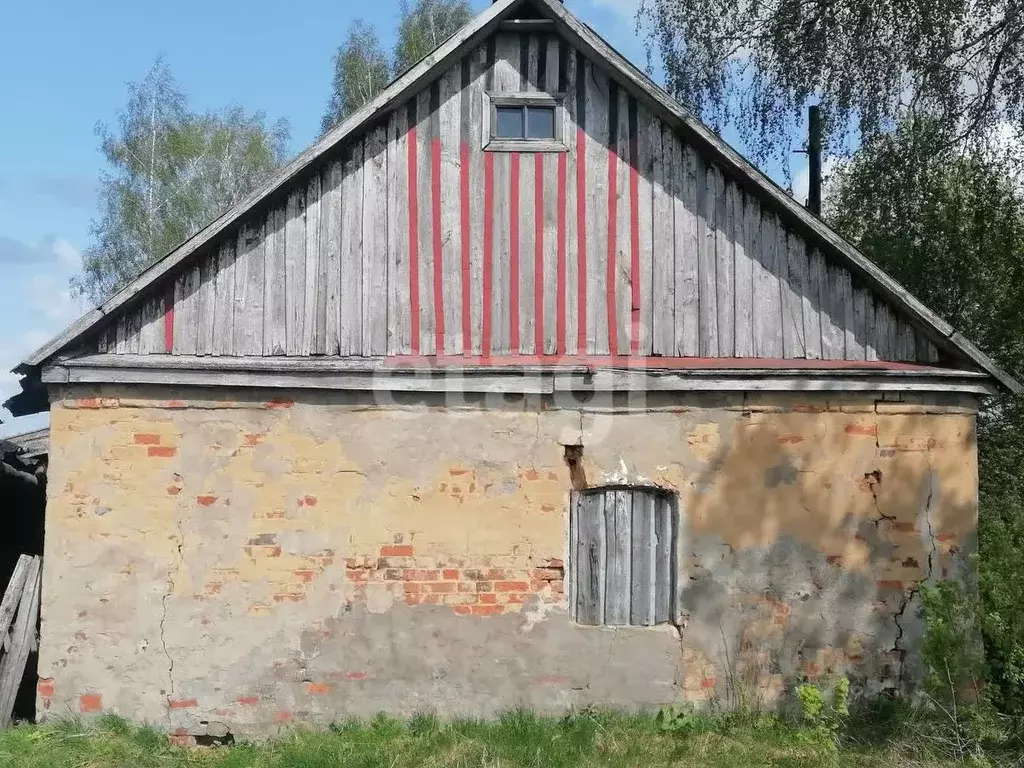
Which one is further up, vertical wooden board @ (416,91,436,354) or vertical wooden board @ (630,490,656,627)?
vertical wooden board @ (416,91,436,354)

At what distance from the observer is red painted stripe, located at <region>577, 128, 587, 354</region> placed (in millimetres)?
7371

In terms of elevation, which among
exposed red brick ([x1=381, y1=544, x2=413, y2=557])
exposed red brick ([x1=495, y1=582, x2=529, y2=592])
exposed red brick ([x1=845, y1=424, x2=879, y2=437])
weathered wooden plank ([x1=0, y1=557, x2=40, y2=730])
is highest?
exposed red brick ([x1=845, y1=424, x2=879, y2=437])

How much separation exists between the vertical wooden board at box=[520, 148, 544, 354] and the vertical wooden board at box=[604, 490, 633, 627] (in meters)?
1.49

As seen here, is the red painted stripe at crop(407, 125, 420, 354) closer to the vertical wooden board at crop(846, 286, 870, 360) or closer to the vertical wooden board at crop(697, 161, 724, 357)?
the vertical wooden board at crop(697, 161, 724, 357)

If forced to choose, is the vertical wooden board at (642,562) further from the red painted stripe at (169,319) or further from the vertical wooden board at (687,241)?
the red painted stripe at (169,319)

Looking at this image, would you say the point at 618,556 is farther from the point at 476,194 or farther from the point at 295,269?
the point at 295,269

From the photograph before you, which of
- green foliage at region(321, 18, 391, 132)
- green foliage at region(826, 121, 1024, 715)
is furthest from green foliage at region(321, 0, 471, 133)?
green foliage at region(826, 121, 1024, 715)

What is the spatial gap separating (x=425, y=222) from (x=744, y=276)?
9.20ft

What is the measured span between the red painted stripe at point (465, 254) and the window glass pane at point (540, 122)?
594 mm

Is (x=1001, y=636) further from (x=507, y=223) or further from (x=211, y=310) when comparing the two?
(x=211, y=310)

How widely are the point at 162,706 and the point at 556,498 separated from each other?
11.9 feet

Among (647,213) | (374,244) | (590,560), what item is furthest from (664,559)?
(374,244)

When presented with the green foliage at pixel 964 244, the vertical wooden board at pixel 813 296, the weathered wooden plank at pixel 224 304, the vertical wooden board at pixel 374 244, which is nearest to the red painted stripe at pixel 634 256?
the vertical wooden board at pixel 813 296

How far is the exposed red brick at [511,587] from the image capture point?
709 cm
